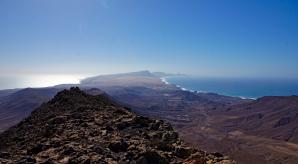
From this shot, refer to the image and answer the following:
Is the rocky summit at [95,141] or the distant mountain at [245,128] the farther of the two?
the distant mountain at [245,128]

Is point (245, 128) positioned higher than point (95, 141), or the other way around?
point (95, 141)

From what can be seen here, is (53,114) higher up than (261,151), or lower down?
higher up

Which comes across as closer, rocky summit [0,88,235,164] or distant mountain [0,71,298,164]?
rocky summit [0,88,235,164]

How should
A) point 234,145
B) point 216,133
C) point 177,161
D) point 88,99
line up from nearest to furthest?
point 177,161 < point 88,99 < point 234,145 < point 216,133

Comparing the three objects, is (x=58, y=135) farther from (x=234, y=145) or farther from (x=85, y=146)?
(x=234, y=145)

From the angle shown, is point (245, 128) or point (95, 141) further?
point (245, 128)

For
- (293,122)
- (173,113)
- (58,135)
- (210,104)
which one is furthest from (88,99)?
(210,104)

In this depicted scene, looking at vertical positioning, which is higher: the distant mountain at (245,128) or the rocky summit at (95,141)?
the rocky summit at (95,141)

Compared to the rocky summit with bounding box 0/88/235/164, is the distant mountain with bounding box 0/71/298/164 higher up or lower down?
lower down
